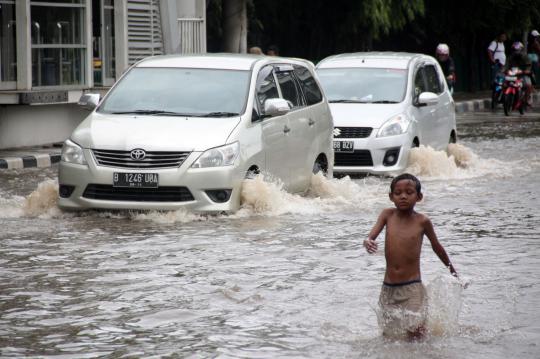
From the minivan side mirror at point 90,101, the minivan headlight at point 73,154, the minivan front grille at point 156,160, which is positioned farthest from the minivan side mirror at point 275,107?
the minivan headlight at point 73,154

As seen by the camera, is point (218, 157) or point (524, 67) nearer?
point (218, 157)

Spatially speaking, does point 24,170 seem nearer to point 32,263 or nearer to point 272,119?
point 272,119

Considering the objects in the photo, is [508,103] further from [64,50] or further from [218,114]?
[218,114]

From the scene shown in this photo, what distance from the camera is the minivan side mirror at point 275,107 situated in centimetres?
1327

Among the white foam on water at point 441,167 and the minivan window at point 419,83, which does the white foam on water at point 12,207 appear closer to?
the white foam on water at point 441,167

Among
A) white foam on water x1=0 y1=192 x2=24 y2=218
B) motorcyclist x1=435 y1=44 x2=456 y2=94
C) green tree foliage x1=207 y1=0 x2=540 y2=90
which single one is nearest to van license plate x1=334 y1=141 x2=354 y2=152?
white foam on water x1=0 y1=192 x2=24 y2=218

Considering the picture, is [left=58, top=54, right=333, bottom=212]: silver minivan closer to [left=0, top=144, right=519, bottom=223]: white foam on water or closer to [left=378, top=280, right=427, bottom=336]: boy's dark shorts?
[left=0, top=144, right=519, bottom=223]: white foam on water

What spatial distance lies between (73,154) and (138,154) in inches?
29.7

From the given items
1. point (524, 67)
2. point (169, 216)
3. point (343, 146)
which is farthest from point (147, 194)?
point (524, 67)

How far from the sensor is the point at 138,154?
40.4 feet

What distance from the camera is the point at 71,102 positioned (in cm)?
2289

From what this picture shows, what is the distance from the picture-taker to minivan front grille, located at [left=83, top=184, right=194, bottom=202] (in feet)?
40.5

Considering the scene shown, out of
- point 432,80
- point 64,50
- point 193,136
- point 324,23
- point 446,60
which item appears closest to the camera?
point 193,136

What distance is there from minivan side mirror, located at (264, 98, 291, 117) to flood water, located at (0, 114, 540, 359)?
79 cm
